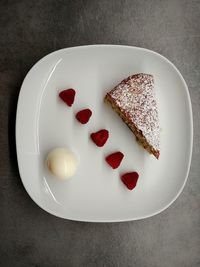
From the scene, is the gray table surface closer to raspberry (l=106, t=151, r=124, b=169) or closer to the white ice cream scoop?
the white ice cream scoop

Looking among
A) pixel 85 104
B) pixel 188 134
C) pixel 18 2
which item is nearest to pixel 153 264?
pixel 188 134

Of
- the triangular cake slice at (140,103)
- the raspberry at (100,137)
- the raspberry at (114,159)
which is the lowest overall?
the raspberry at (114,159)

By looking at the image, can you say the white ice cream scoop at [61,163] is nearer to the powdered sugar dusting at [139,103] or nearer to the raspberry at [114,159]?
the raspberry at [114,159]

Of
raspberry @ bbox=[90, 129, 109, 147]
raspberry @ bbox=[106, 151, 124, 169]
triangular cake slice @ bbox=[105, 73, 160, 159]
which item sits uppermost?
triangular cake slice @ bbox=[105, 73, 160, 159]

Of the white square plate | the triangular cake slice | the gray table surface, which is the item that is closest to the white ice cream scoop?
the white square plate

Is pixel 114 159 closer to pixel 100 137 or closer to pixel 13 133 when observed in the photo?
pixel 100 137

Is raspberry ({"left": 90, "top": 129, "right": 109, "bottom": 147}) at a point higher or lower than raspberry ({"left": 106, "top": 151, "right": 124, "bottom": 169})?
higher

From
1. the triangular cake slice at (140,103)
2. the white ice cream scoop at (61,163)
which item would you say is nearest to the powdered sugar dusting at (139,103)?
the triangular cake slice at (140,103)

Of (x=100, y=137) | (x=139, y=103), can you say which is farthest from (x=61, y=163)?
(x=139, y=103)
